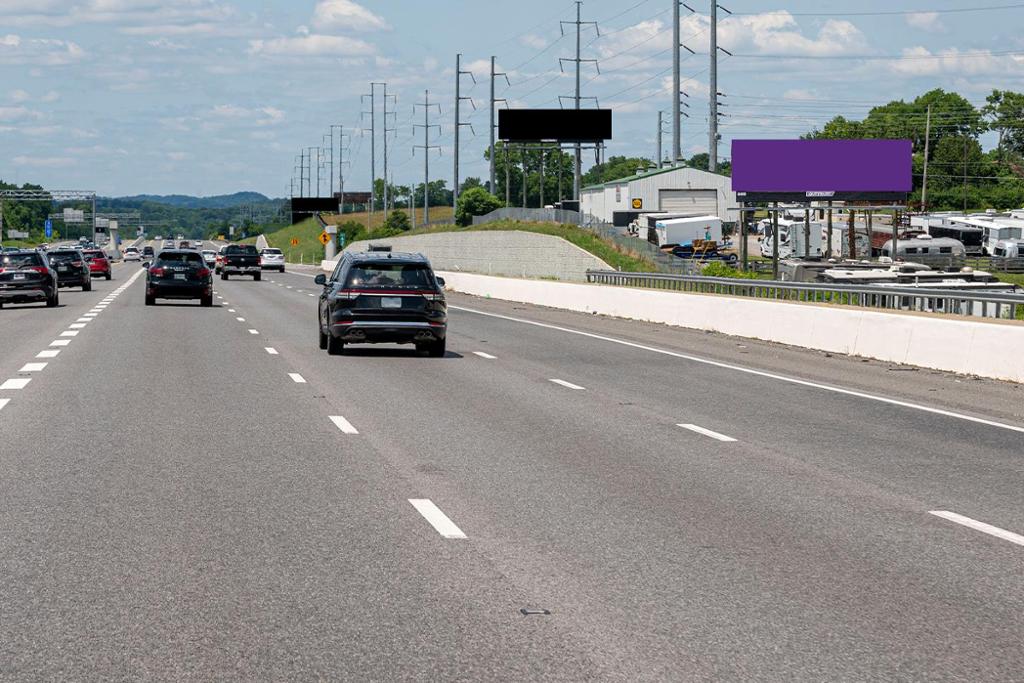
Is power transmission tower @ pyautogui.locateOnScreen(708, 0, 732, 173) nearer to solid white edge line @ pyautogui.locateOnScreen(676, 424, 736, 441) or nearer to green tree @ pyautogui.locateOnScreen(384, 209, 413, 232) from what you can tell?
solid white edge line @ pyautogui.locateOnScreen(676, 424, 736, 441)

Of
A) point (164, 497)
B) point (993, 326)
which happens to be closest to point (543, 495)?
point (164, 497)

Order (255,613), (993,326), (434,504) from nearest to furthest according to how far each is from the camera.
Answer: (255,613) < (434,504) < (993,326)

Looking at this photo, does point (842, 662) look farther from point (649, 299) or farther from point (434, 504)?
point (649, 299)

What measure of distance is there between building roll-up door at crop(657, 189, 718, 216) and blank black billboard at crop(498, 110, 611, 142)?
28.8ft

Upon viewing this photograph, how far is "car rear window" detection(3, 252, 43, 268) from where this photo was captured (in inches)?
1652

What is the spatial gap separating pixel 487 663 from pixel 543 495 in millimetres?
4601

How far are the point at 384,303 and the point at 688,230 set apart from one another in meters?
68.2

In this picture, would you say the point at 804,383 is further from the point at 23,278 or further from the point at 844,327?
the point at 23,278

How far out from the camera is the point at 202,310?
42.1 metres

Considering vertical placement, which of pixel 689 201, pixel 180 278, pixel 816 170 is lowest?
pixel 180 278

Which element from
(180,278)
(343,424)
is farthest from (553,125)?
(343,424)

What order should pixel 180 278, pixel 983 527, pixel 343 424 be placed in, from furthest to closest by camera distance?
pixel 180 278, pixel 343 424, pixel 983 527

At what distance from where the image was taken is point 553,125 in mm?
117625

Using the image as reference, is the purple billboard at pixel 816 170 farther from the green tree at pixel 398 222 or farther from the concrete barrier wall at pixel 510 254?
the green tree at pixel 398 222
